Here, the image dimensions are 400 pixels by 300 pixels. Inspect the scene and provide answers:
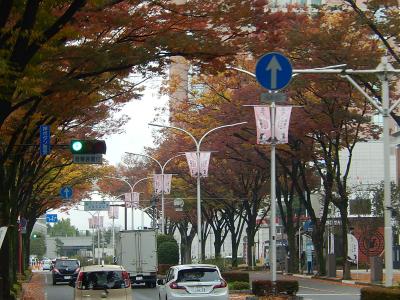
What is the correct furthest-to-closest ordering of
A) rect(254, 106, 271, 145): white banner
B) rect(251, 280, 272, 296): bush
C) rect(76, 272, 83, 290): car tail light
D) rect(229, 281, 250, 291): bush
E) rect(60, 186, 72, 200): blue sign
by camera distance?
rect(60, 186, 72, 200): blue sign → rect(229, 281, 250, 291): bush → rect(254, 106, 271, 145): white banner → rect(251, 280, 272, 296): bush → rect(76, 272, 83, 290): car tail light

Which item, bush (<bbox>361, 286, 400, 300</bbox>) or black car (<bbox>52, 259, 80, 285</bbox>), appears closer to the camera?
bush (<bbox>361, 286, 400, 300</bbox>)

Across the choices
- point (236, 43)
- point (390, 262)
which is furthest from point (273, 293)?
point (236, 43)

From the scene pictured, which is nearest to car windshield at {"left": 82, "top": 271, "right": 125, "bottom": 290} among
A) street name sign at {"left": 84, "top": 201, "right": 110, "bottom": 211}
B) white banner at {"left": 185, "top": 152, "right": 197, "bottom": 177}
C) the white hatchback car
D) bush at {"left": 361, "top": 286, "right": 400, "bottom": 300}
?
the white hatchback car

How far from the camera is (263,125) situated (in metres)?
27.3

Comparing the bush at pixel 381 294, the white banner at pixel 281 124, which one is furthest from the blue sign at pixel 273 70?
the white banner at pixel 281 124

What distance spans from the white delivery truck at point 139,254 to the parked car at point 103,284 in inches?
897

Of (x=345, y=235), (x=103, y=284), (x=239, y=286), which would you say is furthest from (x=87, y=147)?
(x=345, y=235)

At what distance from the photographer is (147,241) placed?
4228 cm

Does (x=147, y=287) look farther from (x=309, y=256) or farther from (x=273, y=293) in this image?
(x=273, y=293)

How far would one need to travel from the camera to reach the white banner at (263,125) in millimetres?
26875

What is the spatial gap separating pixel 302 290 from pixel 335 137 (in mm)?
9632

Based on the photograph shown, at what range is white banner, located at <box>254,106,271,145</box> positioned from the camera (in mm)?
26875

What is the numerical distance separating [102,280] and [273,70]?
21.4 feet

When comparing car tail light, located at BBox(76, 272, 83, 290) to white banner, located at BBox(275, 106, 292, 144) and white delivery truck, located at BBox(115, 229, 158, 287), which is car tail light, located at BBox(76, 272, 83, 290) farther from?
white delivery truck, located at BBox(115, 229, 158, 287)
